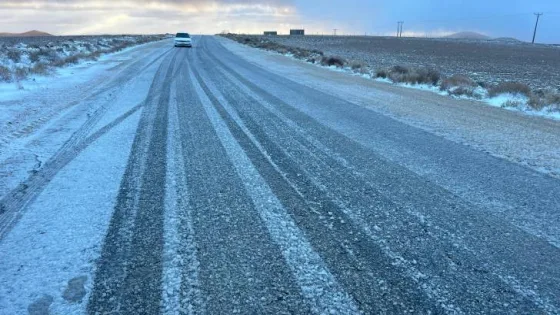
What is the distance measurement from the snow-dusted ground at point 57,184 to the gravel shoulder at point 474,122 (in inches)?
227

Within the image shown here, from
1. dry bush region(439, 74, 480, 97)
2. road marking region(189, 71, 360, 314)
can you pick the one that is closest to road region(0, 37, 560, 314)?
road marking region(189, 71, 360, 314)

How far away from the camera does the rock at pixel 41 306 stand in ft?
8.43

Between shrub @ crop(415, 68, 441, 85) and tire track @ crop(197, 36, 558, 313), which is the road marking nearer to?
tire track @ crop(197, 36, 558, 313)

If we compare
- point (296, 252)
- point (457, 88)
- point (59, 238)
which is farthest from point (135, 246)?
point (457, 88)

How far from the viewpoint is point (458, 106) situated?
10820 mm

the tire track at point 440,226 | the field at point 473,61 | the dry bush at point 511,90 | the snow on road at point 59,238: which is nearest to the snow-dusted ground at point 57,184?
the snow on road at point 59,238

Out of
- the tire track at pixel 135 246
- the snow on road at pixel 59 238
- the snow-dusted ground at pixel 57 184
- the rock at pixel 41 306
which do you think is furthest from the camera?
the snow-dusted ground at pixel 57 184

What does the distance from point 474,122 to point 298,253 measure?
22.9 feet

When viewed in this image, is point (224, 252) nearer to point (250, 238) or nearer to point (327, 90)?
point (250, 238)

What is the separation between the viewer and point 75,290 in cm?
278

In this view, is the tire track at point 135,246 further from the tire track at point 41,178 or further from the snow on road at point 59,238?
the tire track at point 41,178

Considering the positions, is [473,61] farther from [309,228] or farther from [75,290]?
[75,290]

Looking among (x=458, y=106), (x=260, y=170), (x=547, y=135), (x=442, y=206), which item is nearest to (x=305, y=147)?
(x=260, y=170)

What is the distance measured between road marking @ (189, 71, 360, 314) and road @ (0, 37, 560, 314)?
0.04 ft
